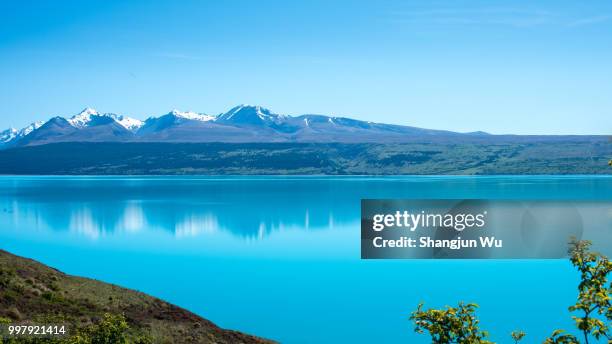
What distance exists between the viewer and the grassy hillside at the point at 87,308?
58.4 feet

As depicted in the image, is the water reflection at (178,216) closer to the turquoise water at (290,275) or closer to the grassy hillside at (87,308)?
the turquoise water at (290,275)

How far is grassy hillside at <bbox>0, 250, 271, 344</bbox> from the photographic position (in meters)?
17.8

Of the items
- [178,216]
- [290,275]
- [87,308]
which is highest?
[87,308]

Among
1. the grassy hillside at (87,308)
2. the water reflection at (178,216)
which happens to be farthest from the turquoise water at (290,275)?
the grassy hillside at (87,308)

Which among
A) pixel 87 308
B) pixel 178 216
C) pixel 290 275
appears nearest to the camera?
pixel 87 308

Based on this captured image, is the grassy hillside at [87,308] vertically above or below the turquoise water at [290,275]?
above

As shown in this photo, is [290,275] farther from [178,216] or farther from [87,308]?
[178,216]

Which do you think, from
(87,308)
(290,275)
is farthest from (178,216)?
(87,308)

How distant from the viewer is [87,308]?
2031 cm

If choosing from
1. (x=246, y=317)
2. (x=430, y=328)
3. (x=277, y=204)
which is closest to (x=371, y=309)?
(x=246, y=317)

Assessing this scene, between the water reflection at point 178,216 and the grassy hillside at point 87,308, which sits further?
the water reflection at point 178,216

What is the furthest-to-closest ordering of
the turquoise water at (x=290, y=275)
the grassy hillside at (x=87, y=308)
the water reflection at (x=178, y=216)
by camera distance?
the water reflection at (x=178, y=216) < the turquoise water at (x=290, y=275) < the grassy hillside at (x=87, y=308)

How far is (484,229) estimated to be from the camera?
44.2ft

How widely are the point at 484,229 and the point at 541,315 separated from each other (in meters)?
15.2
